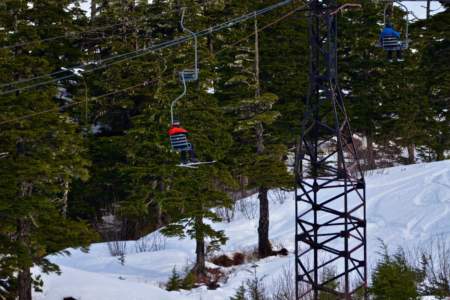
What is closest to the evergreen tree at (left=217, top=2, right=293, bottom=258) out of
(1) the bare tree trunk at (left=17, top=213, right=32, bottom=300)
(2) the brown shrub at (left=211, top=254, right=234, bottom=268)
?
(2) the brown shrub at (left=211, top=254, right=234, bottom=268)

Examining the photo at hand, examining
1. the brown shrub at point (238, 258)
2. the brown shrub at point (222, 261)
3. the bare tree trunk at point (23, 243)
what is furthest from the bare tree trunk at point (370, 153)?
the bare tree trunk at point (23, 243)

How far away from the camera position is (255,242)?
82.9ft

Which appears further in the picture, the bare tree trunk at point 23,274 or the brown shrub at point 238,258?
the brown shrub at point 238,258

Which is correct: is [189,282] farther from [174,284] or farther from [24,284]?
[24,284]

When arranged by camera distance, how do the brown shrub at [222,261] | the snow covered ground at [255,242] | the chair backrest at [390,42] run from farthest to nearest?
the brown shrub at [222,261] → the snow covered ground at [255,242] → the chair backrest at [390,42]

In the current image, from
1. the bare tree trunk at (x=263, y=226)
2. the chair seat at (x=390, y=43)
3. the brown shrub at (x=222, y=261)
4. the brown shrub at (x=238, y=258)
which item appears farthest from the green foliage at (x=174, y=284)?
the chair seat at (x=390, y=43)

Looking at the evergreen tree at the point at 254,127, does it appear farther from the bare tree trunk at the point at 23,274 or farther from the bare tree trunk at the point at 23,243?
the bare tree trunk at the point at 23,274

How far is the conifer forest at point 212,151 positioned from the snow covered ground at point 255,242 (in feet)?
0.28

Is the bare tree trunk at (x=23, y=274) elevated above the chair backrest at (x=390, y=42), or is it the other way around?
the chair backrest at (x=390, y=42)

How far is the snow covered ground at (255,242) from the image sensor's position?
18.1 metres

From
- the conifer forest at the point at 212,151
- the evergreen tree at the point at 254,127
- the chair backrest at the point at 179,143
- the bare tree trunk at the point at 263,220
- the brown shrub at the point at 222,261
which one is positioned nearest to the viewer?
the chair backrest at the point at 179,143

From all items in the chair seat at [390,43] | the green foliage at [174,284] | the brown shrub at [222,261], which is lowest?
the brown shrub at [222,261]

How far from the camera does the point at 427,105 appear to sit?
99.9ft

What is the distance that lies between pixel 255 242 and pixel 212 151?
5893 millimetres
